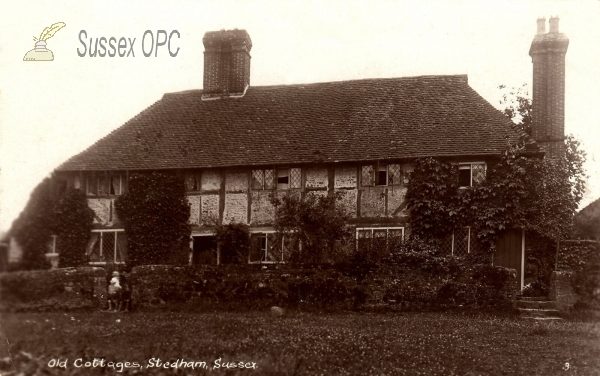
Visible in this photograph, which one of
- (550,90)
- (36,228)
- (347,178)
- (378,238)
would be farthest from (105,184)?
(550,90)

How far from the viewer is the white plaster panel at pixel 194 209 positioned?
869 inches

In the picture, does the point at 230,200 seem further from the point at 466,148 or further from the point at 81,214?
the point at 466,148

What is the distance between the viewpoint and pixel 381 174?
21.7m

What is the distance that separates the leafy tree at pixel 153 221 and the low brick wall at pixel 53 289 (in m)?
4.89

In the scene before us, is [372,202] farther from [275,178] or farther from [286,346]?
[286,346]

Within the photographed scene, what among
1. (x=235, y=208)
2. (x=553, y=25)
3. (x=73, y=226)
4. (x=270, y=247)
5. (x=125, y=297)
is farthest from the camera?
(x=235, y=208)

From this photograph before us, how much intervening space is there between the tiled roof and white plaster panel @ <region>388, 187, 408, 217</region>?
1.17m

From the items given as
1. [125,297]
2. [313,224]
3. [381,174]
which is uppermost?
[381,174]

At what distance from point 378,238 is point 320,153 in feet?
11.5

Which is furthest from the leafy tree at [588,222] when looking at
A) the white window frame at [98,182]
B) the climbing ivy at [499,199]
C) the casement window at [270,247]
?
the white window frame at [98,182]

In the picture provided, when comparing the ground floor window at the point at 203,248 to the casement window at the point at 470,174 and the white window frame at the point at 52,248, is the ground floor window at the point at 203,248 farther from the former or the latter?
the casement window at the point at 470,174

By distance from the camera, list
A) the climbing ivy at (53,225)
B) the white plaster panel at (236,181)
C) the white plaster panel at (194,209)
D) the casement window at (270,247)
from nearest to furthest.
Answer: the climbing ivy at (53,225) < the casement window at (270,247) < the white plaster panel at (194,209) < the white plaster panel at (236,181)

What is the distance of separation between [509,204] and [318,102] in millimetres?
8141

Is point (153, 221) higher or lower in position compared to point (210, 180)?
lower
